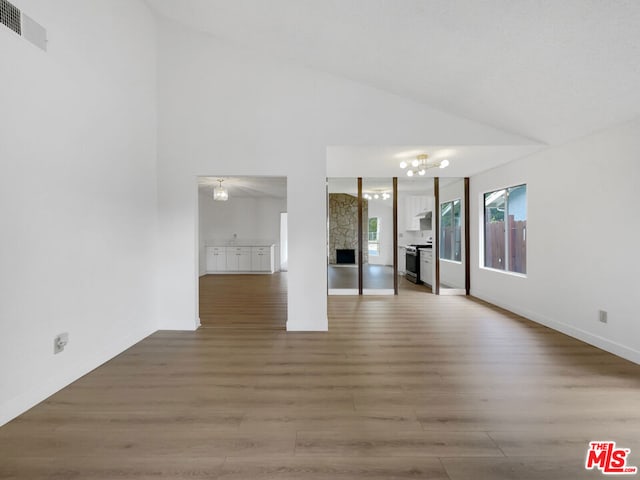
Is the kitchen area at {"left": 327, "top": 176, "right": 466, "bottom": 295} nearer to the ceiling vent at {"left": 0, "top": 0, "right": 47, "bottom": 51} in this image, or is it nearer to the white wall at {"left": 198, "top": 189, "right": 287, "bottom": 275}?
the white wall at {"left": 198, "top": 189, "right": 287, "bottom": 275}

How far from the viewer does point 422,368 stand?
8.61ft

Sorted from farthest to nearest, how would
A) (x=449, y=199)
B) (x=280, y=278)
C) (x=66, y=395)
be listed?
(x=280, y=278)
(x=449, y=199)
(x=66, y=395)

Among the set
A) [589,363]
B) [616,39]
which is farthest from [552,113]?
[589,363]

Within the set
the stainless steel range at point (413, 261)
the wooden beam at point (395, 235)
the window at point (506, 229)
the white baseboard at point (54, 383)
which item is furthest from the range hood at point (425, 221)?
the white baseboard at point (54, 383)

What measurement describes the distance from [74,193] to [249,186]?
202 inches


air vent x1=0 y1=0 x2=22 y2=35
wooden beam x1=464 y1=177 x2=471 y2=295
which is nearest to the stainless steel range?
wooden beam x1=464 y1=177 x2=471 y2=295

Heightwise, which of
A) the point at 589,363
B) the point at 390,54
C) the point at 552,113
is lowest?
the point at 589,363

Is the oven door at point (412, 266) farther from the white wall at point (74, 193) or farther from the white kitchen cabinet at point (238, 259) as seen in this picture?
the white wall at point (74, 193)

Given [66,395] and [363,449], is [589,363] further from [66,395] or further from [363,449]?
[66,395]

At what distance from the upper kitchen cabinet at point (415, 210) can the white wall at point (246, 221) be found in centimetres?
384

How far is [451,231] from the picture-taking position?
6.45 meters

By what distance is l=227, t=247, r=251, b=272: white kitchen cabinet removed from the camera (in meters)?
9.02

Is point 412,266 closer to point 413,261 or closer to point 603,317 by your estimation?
point 413,261

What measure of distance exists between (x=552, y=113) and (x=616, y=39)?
1.05 meters
